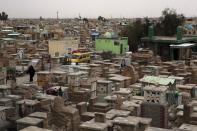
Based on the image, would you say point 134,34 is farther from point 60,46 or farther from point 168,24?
point 60,46

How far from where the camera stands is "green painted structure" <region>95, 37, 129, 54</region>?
32109mm

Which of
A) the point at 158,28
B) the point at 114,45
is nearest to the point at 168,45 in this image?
the point at 114,45

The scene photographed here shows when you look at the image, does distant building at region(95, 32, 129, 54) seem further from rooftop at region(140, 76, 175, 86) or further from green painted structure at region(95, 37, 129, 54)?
rooftop at region(140, 76, 175, 86)

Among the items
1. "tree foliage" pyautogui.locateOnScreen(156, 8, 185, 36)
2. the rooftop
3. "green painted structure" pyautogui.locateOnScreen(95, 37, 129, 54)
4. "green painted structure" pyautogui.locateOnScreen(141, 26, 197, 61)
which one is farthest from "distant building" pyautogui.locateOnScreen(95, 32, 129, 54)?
the rooftop

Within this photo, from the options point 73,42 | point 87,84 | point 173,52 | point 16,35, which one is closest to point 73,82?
point 87,84

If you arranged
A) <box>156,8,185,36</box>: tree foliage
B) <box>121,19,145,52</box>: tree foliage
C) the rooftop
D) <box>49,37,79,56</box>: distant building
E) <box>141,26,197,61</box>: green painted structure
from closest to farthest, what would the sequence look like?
the rooftop < <box>141,26,197,61</box>: green painted structure < <box>49,37,79,56</box>: distant building < <box>121,19,145,52</box>: tree foliage < <box>156,8,185,36</box>: tree foliage

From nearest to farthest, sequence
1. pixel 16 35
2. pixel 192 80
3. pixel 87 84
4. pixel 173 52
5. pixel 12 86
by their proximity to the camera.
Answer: pixel 12 86, pixel 87 84, pixel 192 80, pixel 173 52, pixel 16 35

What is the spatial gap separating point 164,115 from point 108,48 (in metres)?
20.8

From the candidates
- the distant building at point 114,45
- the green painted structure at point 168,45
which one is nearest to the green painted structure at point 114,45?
the distant building at point 114,45

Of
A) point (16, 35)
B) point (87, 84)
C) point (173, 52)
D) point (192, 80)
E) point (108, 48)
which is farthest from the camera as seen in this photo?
point (16, 35)

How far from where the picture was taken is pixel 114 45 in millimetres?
32500

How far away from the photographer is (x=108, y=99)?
44.5ft

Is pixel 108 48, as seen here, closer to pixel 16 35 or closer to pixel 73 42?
pixel 73 42

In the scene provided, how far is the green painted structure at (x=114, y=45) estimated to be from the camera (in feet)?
105
